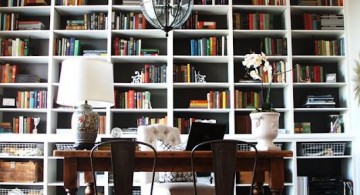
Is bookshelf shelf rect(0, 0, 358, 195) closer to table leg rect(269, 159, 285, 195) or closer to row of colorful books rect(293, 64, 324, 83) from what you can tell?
row of colorful books rect(293, 64, 324, 83)

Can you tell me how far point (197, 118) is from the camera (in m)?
5.53

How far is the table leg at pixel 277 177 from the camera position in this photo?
9.07 feet

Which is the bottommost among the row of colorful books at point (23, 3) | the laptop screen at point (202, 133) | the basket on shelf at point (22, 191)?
the basket on shelf at point (22, 191)

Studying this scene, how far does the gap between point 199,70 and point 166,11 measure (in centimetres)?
230

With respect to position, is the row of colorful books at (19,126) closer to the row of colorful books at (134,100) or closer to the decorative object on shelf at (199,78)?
the row of colorful books at (134,100)

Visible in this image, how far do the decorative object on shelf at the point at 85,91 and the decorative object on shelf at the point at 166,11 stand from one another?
0.54m

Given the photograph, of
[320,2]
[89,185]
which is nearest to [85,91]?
[89,185]

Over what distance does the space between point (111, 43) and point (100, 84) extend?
2268mm

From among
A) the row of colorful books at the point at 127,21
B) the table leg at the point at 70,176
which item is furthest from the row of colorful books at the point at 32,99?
the table leg at the point at 70,176

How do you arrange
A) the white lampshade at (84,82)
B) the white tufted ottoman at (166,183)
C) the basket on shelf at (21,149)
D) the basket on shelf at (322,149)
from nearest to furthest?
the white lampshade at (84,82)
the white tufted ottoman at (166,183)
the basket on shelf at (21,149)
the basket on shelf at (322,149)

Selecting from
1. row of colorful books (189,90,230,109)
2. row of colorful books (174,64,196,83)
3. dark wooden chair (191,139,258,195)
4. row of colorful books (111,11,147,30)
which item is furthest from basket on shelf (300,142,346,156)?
dark wooden chair (191,139,258,195)

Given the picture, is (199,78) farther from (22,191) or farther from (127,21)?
(22,191)

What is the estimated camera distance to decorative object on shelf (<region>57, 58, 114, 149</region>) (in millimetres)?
3004

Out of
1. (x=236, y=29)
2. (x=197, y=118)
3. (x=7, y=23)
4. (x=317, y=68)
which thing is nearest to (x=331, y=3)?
(x=317, y=68)
